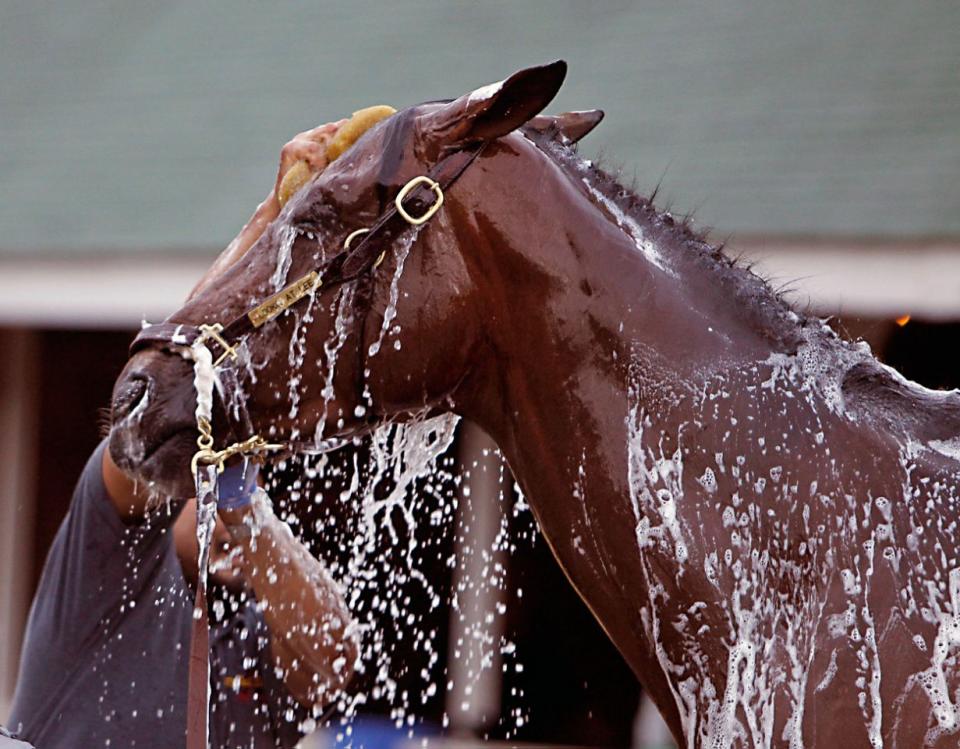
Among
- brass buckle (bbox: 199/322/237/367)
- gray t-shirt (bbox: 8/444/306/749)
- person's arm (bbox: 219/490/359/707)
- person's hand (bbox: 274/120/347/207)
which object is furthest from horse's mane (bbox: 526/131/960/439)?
gray t-shirt (bbox: 8/444/306/749)

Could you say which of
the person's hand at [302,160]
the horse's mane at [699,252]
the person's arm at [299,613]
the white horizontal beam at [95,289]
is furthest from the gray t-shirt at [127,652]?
the white horizontal beam at [95,289]

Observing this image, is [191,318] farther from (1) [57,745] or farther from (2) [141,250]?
(2) [141,250]

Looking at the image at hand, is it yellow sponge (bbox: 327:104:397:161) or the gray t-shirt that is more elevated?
yellow sponge (bbox: 327:104:397:161)

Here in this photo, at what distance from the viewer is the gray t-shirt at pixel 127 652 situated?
9.62 feet

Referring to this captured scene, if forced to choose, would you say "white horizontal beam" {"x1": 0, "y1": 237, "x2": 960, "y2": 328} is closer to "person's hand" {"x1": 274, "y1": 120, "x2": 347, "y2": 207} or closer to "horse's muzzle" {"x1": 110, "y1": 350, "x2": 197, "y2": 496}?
"person's hand" {"x1": 274, "y1": 120, "x2": 347, "y2": 207}

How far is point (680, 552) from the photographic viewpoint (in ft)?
6.52

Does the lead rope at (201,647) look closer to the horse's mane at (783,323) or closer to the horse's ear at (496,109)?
the horse's ear at (496,109)

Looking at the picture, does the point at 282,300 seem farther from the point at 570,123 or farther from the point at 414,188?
the point at 570,123

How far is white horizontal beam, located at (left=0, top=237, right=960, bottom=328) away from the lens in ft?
15.7

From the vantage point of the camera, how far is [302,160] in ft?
7.88

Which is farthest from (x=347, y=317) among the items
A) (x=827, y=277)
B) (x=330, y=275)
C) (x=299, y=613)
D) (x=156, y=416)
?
(x=827, y=277)

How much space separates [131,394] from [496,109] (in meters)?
0.73

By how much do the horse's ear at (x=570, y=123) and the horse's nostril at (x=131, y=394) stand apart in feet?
2.57

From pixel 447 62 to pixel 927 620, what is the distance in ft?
16.9
